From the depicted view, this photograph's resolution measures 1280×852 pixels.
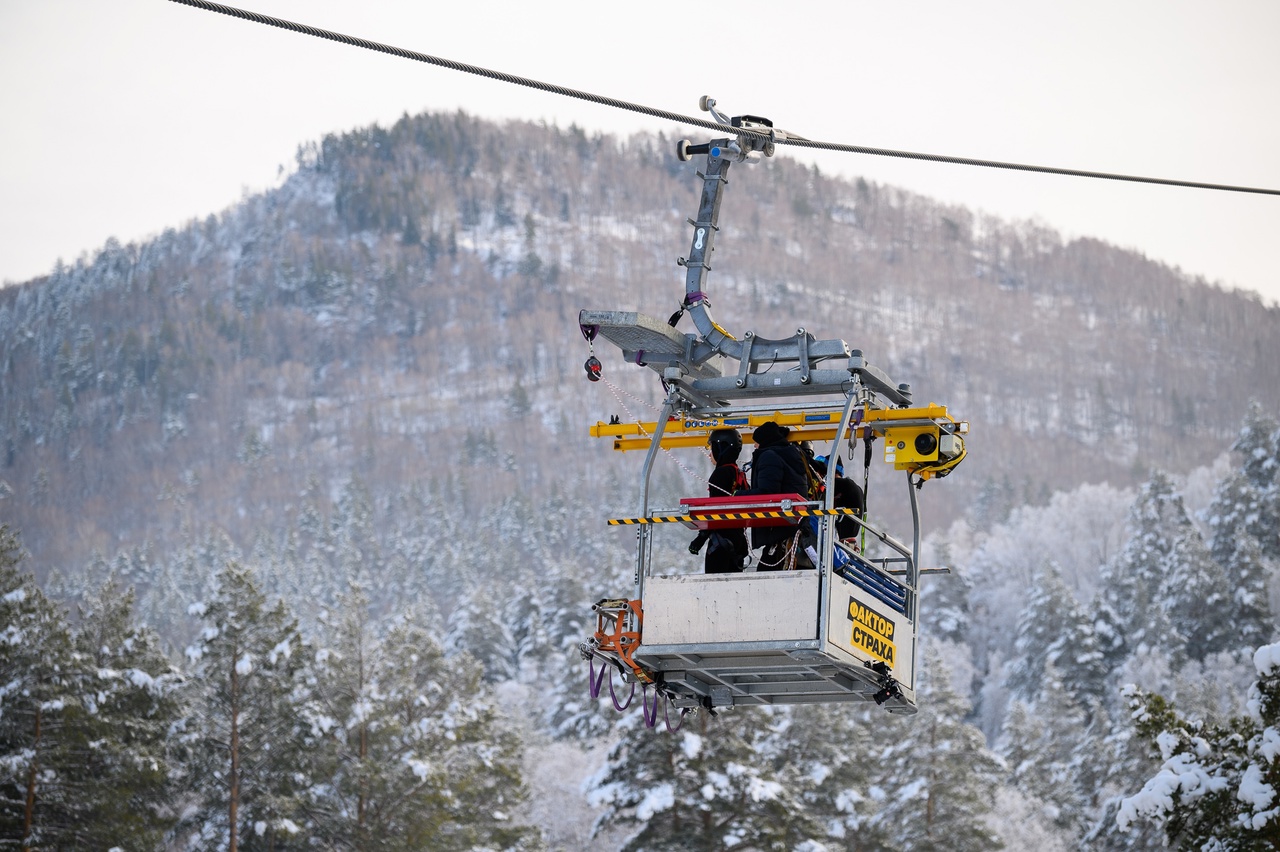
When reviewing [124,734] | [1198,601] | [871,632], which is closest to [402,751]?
[124,734]

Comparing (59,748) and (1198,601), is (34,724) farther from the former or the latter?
(1198,601)

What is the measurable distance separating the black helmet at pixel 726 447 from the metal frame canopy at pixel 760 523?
A: 0.34 meters

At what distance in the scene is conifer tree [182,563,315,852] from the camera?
156 feet

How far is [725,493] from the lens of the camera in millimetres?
18938

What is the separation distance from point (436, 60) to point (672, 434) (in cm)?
577

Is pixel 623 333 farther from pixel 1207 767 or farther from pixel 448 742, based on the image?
pixel 448 742

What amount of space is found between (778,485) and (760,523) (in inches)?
17.8

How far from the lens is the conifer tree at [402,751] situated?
47438mm

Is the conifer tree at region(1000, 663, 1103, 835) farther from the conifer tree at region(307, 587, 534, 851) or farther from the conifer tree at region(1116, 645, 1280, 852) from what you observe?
the conifer tree at region(1116, 645, 1280, 852)

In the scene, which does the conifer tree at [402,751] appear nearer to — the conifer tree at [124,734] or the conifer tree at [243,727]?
the conifer tree at [243,727]

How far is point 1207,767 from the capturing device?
1121 inches

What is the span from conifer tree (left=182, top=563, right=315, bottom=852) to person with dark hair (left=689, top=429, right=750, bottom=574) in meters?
30.1

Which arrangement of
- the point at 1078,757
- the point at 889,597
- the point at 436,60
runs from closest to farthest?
the point at 436,60 → the point at 889,597 → the point at 1078,757

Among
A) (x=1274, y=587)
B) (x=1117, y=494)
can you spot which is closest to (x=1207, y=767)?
(x=1274, y=587)
